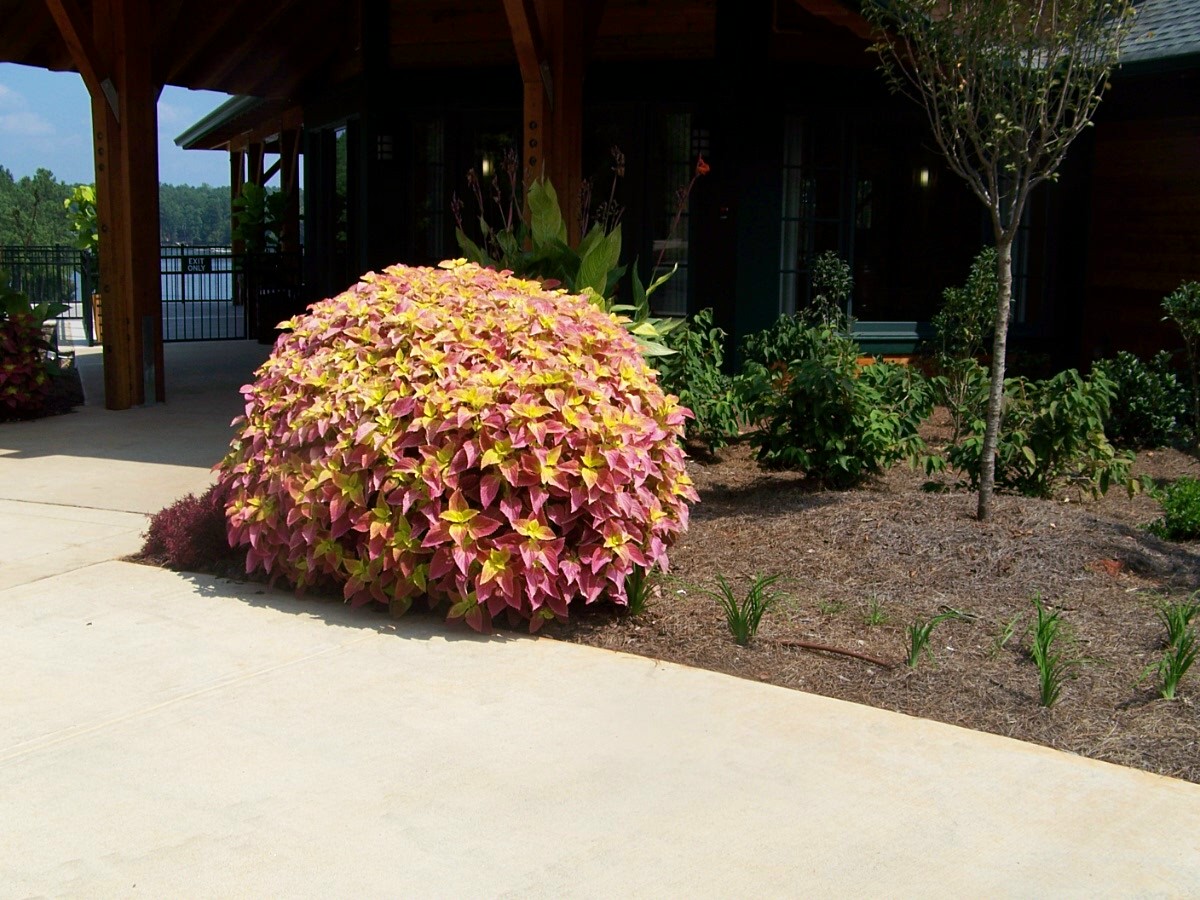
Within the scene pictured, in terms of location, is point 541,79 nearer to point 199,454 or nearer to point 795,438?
point 795,438

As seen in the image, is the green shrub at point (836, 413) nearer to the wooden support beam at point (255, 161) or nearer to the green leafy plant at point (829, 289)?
the green leafy plant at point (829, 289)

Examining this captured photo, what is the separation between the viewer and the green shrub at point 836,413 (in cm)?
734

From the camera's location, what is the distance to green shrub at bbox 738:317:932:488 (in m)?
7.34

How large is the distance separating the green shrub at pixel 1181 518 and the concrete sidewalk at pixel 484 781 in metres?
3.14

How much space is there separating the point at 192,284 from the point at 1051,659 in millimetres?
19427

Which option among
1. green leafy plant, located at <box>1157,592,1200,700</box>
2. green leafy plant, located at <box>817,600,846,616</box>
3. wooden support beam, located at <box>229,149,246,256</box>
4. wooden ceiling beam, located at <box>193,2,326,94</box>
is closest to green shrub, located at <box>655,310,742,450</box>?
green leafy plant, located at <box>817,600,846,616</box>

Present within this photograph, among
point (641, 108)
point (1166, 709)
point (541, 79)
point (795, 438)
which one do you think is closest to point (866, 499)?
point (795, 438)

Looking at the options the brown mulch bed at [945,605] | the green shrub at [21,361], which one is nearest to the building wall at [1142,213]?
the brown mulch bed at [945,605]

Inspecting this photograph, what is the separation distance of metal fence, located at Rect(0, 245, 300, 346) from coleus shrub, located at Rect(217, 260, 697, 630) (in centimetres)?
907

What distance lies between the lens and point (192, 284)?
2180cm

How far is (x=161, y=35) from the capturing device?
40.4 ft

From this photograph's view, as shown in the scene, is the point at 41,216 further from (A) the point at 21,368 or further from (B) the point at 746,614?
(B) the point at 746,614

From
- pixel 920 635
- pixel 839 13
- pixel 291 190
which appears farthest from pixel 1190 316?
pixel 291 190

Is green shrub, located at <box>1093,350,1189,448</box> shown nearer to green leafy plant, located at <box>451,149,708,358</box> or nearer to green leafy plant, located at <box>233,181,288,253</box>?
green leafy plant, located at <box>451,149,708,358</box>
